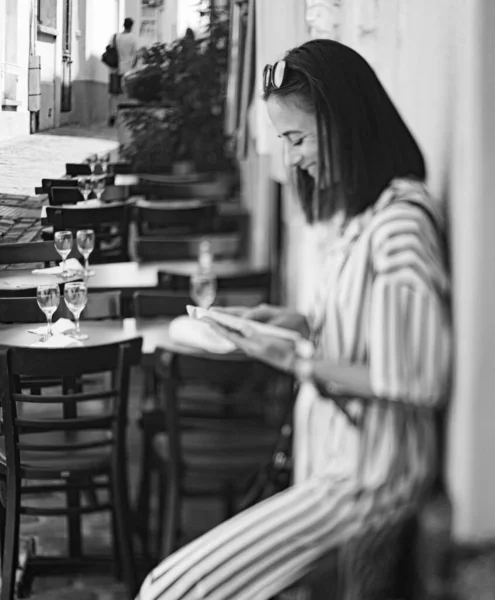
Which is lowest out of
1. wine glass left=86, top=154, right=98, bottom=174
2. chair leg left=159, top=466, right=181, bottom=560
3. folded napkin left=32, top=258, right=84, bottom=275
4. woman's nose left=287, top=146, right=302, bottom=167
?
chair leg left=159, top=466, right=181, bottom=560

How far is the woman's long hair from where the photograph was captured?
4.70 ft

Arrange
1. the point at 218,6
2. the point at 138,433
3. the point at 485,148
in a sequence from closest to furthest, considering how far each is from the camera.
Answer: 1. the point at 485,148
2. the point at 218,6
3. the point at 138,433

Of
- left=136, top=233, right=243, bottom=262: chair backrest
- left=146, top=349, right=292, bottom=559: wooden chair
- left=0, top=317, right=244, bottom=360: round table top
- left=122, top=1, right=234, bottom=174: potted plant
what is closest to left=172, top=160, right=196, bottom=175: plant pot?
left=136, top=233, right=243, bottom=262: chair backrest

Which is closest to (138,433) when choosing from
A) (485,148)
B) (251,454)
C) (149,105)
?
(251,454)

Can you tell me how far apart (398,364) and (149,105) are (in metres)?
1.18

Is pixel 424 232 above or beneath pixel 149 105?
beneath

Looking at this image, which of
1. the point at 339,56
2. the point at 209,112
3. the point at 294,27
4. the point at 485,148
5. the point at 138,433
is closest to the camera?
the point at 485,148

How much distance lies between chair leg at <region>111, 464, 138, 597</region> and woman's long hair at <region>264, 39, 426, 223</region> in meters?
1.14

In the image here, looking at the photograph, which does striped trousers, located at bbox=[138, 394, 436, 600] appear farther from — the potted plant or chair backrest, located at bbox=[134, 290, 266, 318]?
the potted plant

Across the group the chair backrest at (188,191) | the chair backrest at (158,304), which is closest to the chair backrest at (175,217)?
the chair backrest at (188,191)

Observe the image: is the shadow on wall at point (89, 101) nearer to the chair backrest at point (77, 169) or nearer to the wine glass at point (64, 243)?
the chair backrest at point (77, 169)

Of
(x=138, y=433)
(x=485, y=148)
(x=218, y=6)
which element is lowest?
(x=138, y=433)

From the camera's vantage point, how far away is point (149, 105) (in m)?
2.29

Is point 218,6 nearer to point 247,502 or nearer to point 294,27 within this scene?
point 294,27
